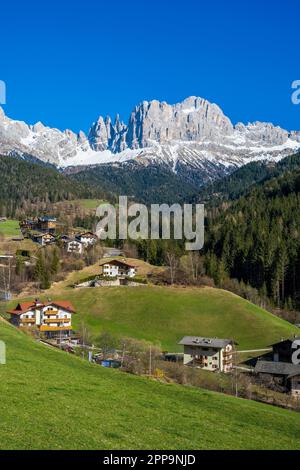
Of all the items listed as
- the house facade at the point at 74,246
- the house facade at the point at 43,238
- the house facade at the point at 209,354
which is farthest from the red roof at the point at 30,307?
the house facade at the point at 43,238

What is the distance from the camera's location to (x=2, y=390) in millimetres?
23141

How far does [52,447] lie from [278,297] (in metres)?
122

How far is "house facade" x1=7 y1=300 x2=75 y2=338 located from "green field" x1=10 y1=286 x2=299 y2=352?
10.5 ft

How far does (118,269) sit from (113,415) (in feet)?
392

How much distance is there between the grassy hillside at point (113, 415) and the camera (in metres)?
18.2

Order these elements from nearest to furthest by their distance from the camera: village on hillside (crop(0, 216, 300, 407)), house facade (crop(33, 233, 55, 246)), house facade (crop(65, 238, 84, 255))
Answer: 1. village on hillside (crop(0, 216, 300, 407))
2. house facade (crop(65, 238, 84, 255))
3. house facade (crop(33, 233, 55, 246))

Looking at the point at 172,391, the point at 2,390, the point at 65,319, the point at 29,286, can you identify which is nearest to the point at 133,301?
the point at 65,319

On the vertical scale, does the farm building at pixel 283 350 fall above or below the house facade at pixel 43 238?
below

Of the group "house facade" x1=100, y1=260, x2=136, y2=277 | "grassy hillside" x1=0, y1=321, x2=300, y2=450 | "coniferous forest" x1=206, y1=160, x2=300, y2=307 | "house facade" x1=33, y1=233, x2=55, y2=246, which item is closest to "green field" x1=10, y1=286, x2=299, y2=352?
"house facade" x1=100, y1=260, x2=136, y2=277

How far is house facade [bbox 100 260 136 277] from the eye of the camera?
457ft

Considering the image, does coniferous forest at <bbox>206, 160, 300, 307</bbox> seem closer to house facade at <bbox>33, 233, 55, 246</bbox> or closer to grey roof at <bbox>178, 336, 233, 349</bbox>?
grey roof at <bbox>178, 336, 233, 349</bbox>

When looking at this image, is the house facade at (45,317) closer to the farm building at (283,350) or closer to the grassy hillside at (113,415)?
the farm building at (283,350)

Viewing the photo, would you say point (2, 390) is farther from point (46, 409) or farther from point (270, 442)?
point (270, 442)

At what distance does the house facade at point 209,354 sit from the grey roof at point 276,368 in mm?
6751
